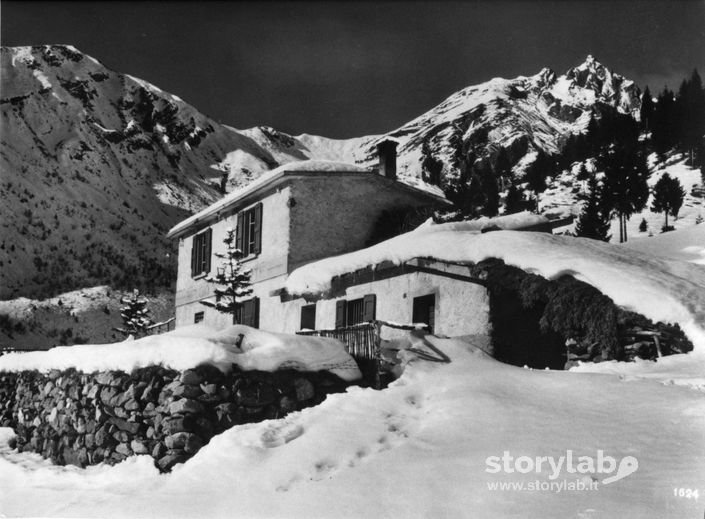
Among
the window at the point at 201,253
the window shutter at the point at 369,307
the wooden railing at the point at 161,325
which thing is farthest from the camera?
the window at the point at 201,253

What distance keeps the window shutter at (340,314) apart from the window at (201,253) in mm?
7347

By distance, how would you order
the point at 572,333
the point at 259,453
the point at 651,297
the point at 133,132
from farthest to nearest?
the point at 133,132
the point at 572,333
the point at 651,297
the point at 259,453

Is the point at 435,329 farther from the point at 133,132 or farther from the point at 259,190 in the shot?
the point at 133,132

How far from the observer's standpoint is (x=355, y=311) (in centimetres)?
1482

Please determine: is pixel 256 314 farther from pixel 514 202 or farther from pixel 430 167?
pixel 514 202

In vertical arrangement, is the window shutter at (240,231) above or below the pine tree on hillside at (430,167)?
below

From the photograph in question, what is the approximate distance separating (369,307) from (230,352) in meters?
6.38

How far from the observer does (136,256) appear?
133ft

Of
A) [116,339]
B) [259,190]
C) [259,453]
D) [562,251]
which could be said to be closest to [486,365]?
[562,251]

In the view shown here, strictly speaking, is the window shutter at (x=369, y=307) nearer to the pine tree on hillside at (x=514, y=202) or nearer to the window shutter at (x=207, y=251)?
the window shutter at (x=207, y=251)

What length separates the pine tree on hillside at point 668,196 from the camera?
111ft

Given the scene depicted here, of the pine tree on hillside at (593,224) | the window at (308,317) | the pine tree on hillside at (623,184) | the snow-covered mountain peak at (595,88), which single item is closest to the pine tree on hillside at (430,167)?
the snow-covered mountain peak at (595,88)

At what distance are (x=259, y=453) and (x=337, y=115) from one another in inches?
247

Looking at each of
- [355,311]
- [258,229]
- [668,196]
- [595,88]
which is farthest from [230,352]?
[668,196]
